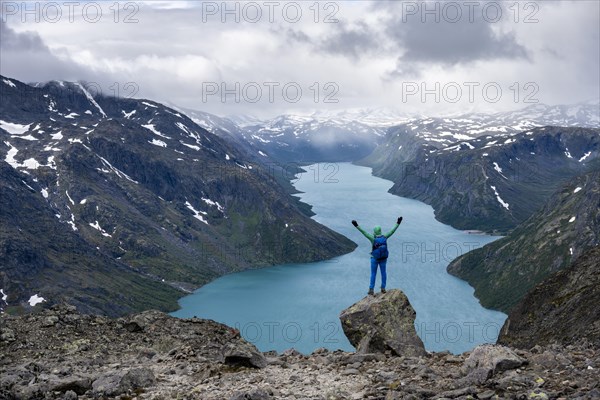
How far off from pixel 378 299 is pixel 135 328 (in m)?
18.1

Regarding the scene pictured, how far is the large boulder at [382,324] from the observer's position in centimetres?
3259

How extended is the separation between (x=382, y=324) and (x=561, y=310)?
3198 cm

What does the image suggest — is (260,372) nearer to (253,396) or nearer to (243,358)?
(243,358)

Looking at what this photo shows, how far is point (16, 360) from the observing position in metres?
32.7

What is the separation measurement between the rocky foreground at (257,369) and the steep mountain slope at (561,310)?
54.8 feet

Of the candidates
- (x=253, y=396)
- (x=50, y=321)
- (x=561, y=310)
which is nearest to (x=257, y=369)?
(x=253, y=396)

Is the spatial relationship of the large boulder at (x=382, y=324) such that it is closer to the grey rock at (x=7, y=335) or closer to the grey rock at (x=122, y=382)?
the grey rock at (x=122, y=382)

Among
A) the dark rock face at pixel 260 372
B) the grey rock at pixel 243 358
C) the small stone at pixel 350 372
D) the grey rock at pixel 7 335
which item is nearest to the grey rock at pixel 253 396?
the dark rock face at pixel 260 372

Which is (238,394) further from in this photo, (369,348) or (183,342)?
(183,342)

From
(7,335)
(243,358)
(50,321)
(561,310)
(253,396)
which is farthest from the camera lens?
(561,310)

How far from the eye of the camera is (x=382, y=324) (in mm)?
34250

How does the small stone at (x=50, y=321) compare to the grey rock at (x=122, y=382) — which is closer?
the grey rock at (x=122, y=382)

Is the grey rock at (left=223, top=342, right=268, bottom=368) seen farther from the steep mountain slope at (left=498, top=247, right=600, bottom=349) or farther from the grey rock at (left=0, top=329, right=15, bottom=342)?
the steep mountain slope at (left=498, top=247, right=600, bottom=349)

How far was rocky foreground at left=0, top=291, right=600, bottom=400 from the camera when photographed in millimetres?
20625
